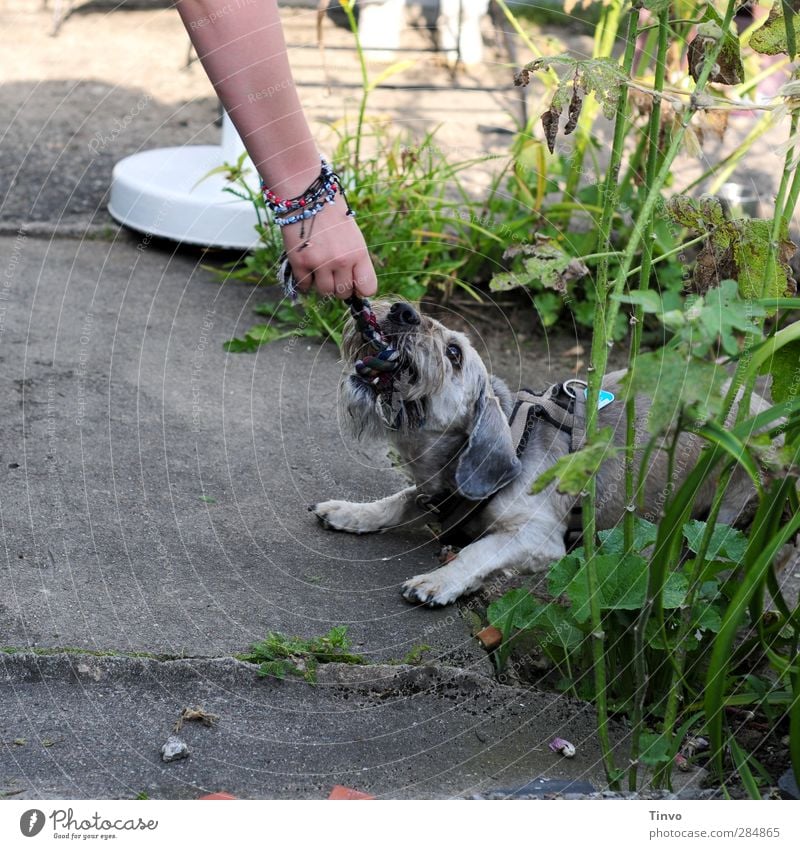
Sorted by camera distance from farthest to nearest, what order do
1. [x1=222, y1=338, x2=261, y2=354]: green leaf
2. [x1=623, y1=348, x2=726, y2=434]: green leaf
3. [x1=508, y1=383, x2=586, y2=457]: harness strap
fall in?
[x1=222, y1=338, x2=261, y2=354]: green leaf, [x1=508, y1=383, x2=586, y2=457]: harness strap, [x1=623, y1=348, x2=726, y2=434]: green leaf

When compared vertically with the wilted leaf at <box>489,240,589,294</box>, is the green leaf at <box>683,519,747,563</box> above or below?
below

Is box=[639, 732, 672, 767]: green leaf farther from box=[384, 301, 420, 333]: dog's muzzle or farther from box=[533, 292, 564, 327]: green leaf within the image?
box=[533, 292, 564, 327]: green leaf

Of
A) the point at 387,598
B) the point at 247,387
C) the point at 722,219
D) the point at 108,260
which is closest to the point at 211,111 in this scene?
the point at 108,260

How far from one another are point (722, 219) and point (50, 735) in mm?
2181

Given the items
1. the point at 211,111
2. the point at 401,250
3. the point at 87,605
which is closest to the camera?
the point at 87,605

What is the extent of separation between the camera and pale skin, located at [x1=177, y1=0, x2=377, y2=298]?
2789mm

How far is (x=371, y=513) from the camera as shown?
425 cm

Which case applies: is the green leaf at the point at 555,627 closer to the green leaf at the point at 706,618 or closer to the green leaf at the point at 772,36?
the green leaf at the point at 706,618

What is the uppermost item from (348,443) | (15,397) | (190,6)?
(190,6)

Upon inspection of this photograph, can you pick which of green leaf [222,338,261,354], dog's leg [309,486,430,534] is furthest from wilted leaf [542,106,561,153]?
green leaf [222,338,261,354]

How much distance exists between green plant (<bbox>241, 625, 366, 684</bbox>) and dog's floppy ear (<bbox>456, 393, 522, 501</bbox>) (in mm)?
842

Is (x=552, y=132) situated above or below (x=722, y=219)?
above

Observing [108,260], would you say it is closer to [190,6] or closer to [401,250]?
[401,250]

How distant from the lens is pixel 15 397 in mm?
4582
